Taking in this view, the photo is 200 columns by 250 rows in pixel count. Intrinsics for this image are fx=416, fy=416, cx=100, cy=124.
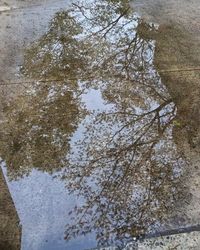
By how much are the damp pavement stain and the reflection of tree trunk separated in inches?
2.1

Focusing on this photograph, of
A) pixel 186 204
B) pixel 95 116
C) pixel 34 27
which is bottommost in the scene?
pixel 186 204

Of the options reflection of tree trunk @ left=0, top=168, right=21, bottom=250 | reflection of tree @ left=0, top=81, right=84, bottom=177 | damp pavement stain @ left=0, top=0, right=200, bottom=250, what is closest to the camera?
reflection of tree trunk @ left=0, top=168, right=21, bottom=250

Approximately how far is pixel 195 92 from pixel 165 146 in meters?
0.76

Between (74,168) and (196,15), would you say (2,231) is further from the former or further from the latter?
(196,15)

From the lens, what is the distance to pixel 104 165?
3082mm

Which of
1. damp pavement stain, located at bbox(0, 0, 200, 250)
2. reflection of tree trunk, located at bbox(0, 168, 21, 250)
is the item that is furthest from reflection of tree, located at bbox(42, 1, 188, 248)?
reflection of tree trunk, located at bbox(0, 168, 21, 250)

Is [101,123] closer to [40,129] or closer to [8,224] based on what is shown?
[40,129]

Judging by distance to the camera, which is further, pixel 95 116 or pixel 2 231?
pixel 95 116

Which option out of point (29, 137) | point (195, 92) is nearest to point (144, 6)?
point (195, 92)

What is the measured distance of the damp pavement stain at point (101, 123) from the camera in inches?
107

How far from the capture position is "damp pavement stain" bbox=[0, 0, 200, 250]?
2729mm

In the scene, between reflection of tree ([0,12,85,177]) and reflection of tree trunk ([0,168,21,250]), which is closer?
reflection of tree trunk ([0,168,21,250])

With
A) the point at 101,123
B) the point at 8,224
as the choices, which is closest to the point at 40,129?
the point at 101,123

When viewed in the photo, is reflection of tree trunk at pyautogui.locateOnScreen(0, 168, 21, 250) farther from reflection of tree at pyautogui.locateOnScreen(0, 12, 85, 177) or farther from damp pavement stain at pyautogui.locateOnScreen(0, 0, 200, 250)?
reflection of tree at pyautogui.locateOnScreen(0, 12, 85, 177)
